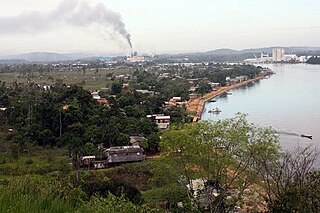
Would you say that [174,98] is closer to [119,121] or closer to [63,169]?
[119,121]

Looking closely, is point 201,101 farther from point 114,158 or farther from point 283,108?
point 114,158

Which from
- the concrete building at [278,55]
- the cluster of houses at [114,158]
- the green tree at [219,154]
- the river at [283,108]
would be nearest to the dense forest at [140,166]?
the green tree at [219,154]

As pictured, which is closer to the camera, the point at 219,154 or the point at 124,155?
the point at 219,154

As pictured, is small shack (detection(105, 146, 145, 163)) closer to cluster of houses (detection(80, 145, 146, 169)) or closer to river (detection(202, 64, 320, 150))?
cluster of houses (detection(80, 145, 146, 169))

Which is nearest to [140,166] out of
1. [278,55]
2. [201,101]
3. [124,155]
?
[124,155]

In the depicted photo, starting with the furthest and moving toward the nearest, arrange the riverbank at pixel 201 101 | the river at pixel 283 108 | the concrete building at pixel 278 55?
the concrete building at pixel 278 55 < the riverbank at pixel 201 101 < the river at pixel 283 108

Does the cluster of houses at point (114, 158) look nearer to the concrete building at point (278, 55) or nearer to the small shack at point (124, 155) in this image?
the small shack at point (124, 155)

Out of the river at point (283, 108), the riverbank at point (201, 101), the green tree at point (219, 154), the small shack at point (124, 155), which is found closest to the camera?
the green tree at point (219, 154)

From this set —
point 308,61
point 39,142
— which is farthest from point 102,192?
point 308,61

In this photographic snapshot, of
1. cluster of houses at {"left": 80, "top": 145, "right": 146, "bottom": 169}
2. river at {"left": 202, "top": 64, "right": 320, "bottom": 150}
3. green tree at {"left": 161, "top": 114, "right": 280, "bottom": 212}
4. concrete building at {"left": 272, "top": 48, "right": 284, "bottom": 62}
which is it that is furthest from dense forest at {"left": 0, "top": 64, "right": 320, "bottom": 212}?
concrete building at {"left": 272, "top": 48, "right": 284, "bottom": 62}
